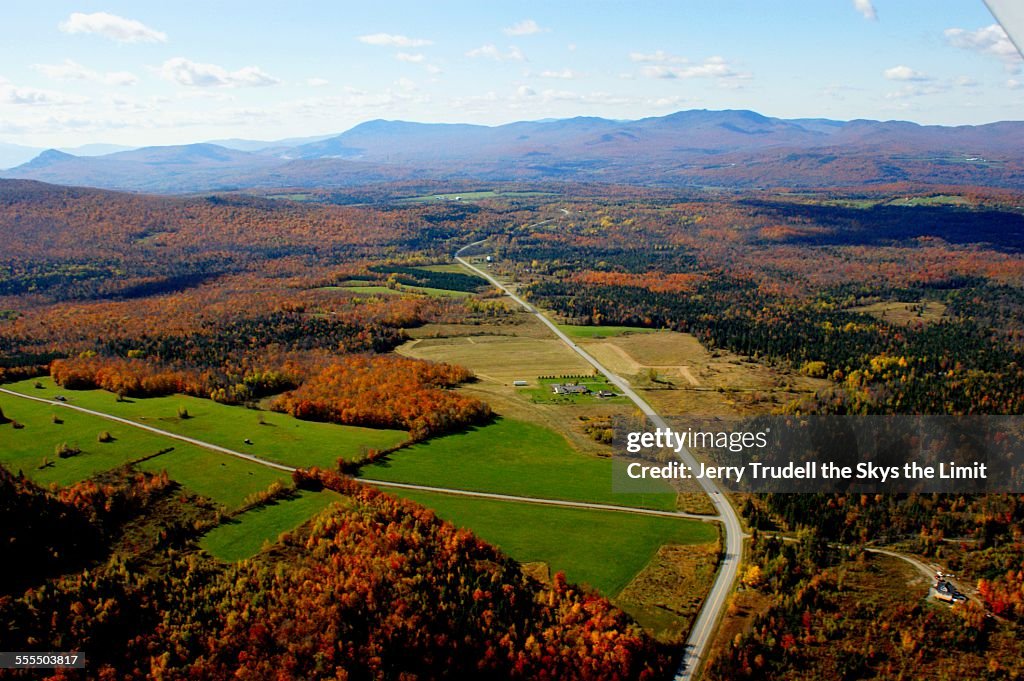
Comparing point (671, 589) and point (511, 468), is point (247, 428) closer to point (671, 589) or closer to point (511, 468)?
point (511, 468)

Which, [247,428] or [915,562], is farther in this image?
[247,428]

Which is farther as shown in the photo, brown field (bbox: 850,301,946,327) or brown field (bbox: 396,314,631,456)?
brown field (bbox: 850,301,946,327)

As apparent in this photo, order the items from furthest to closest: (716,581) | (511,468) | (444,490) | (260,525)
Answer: (511,468) → (444,490) → (260,525) → (716,581)

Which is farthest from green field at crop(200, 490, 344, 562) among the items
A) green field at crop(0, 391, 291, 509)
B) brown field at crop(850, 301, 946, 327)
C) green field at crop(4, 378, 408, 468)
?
brown field at crop(850, 301, 946, 327)

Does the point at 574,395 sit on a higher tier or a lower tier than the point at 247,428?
lower

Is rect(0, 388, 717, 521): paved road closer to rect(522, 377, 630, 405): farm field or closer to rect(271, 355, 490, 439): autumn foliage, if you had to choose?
rect(271, 355, 490, 439): autumn foliage

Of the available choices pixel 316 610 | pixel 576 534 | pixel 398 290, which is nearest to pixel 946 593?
pixel 576 534
